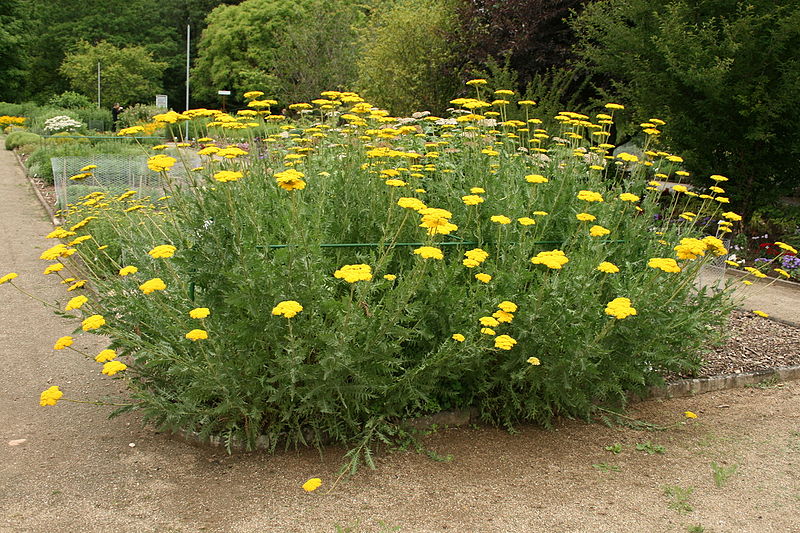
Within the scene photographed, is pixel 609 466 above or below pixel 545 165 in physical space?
below

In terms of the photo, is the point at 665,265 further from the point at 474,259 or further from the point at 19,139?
the point at 19,139

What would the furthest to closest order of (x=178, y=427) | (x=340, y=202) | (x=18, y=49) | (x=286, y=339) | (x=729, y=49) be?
(x=18, y=49) → (x=729, y=49) → (x=340, y=202) → (x=178, y=427) → (x=286, y=339)

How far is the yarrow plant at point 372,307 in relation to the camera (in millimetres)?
3189

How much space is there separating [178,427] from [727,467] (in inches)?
112

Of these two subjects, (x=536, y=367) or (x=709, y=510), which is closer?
(x=709, y=510)

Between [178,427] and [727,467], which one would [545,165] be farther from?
[178,427]

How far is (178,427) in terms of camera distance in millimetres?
3486

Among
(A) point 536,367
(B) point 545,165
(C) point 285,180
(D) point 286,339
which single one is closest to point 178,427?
(D) point 286,339

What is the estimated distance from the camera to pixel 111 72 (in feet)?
128

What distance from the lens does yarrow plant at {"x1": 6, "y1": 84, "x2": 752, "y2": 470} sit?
3.19 metres

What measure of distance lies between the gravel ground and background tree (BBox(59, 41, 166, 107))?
3965 cm

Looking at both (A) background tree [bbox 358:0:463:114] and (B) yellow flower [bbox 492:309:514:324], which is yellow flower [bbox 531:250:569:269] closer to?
(B) yellow flower [bbox 492:309:514:324]

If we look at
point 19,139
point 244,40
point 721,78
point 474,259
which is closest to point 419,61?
point 721,78

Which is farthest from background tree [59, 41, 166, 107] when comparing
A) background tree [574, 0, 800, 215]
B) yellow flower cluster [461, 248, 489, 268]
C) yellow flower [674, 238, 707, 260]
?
yellow flower [674, 238, 707, 260]
